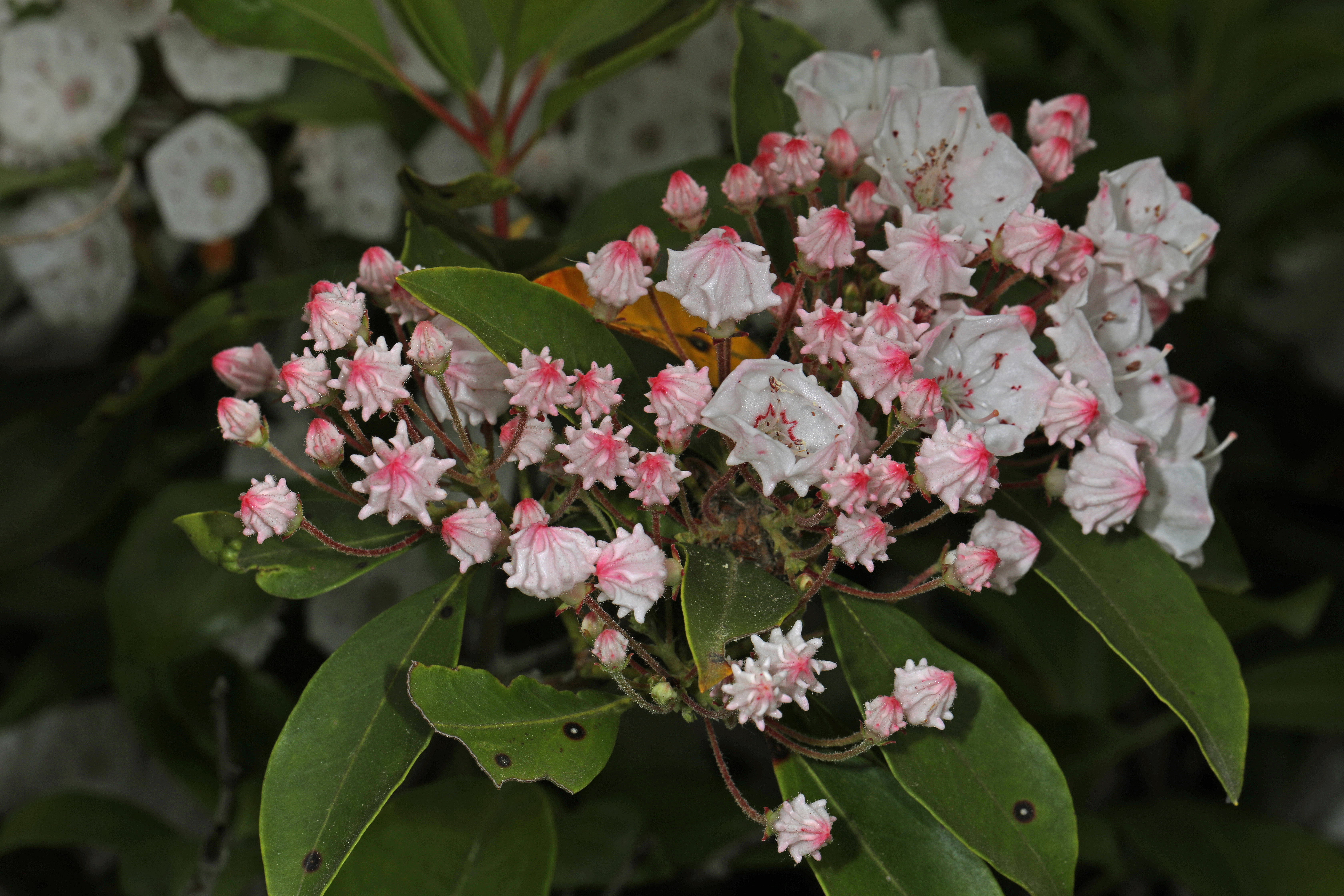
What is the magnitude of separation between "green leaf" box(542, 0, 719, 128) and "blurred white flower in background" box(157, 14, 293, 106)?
1.52ft

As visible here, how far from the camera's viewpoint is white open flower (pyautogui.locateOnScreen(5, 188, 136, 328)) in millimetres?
1352

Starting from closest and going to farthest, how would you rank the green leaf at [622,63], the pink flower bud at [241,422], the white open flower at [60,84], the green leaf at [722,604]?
1. the green leaf at [722,604]
2. the pink flower bud at [241,422]
3. the green leaf at [622,63]
4. the white open flower at [60,84]

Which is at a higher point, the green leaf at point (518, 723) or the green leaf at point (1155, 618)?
the green leaf at point (518, 723)

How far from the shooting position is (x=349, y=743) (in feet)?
2.33

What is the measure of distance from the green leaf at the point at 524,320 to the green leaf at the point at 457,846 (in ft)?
1.33

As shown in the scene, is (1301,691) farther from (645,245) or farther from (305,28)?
(305,28)

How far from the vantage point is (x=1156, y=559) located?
82cm

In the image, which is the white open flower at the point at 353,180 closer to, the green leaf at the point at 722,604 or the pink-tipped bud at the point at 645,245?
the pink-tipped bud at the point at 645,245

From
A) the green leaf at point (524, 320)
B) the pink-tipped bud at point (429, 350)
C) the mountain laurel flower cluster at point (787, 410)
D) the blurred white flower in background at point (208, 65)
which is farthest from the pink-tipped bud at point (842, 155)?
the blurred white flower in background at point (208, 65)

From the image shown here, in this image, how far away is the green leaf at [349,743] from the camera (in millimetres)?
673

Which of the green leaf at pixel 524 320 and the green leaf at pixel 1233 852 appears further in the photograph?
the green leaf at pixel 1233 852

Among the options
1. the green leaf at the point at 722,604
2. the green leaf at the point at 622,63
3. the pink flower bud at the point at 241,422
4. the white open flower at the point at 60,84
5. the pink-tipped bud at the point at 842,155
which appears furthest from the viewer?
the white open flower at the point at 60,84

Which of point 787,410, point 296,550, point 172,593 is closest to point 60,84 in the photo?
point 172,593

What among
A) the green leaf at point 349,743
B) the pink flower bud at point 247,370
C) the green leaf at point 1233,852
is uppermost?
the pink flower bud at point 247,370
